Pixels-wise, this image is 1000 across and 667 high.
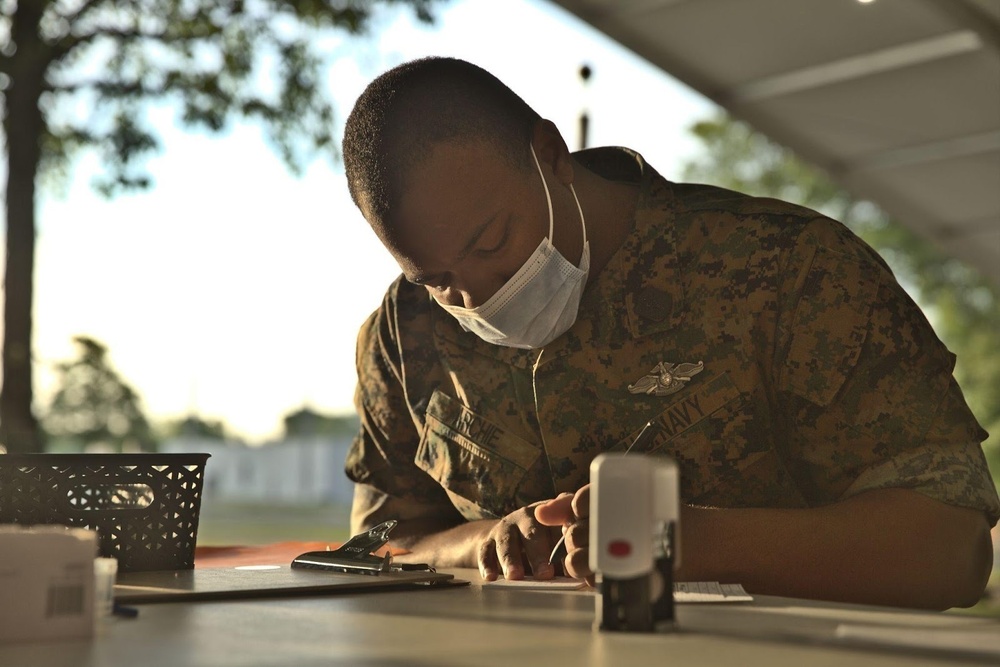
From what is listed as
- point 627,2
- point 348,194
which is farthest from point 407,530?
point 627,2

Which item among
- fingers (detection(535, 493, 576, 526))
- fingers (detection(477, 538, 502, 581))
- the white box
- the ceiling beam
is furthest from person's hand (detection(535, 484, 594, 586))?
the ceiling beam

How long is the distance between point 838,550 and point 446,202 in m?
0.82

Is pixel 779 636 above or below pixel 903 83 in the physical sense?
below

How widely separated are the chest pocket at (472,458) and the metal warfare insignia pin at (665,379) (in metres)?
0.23

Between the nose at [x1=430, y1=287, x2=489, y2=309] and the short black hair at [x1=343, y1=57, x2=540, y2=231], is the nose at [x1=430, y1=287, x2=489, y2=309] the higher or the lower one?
the lower one

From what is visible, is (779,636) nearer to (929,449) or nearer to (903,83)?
(929,449)

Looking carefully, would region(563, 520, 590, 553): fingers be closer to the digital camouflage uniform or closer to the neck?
the digital camouflage uniform

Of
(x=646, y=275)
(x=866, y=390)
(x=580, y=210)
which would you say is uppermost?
(x=580, y=210)

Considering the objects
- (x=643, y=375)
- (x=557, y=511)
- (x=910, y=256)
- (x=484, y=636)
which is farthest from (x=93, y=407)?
(x=910, y=256)

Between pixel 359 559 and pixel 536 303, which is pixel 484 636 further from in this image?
pixel 536 303

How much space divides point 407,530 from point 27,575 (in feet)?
3.77

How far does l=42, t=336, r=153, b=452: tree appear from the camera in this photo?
5594 mm

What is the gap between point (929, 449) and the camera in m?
1.65

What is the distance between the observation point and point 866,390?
1.72m
